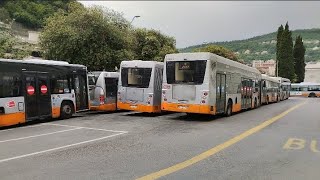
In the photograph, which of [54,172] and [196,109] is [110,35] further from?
[54,172]

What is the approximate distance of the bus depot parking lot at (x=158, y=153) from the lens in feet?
26.0

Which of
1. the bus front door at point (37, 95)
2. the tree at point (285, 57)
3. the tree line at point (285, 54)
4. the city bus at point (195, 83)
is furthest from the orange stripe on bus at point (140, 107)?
the tree at point (285, 57)

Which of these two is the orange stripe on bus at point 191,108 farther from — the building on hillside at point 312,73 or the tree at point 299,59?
the building on hillside at point 312,73

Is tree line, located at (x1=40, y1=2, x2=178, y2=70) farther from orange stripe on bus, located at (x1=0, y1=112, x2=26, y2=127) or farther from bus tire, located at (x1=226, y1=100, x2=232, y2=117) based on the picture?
orange stripe on bus, located at (x1=0, y1=112, x2=26, y2=127)

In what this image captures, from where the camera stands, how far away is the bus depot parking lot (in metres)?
7.93

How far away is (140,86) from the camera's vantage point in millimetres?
21203

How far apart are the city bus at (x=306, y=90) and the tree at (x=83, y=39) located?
50640 mm

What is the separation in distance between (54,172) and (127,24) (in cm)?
2834

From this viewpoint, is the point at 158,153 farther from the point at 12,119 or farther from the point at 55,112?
the point at 55,112

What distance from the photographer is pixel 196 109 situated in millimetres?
18500

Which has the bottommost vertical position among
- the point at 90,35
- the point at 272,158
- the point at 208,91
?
the point at 272,158

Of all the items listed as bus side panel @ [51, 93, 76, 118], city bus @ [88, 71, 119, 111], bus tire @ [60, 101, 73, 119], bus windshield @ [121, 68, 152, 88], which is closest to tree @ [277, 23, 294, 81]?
city bus @ [88, 71, 119, 111]

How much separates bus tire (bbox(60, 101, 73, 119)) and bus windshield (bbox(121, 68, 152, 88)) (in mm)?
3207

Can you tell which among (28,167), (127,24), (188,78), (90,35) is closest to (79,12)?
(90,35)
